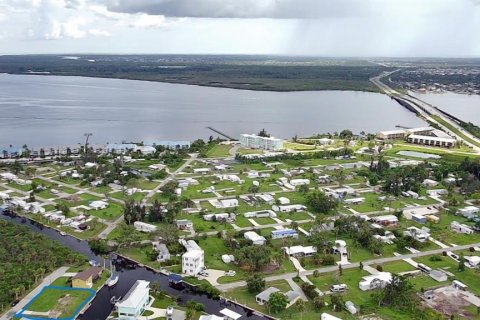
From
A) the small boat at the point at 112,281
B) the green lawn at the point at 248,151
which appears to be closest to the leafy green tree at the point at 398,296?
the small boat at the point at 112,281

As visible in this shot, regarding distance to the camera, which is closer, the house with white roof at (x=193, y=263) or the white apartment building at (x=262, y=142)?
the house with white roof at (x=193, y=263)

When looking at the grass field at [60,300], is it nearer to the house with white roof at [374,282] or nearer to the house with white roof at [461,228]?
the house with white roof at [374,282]

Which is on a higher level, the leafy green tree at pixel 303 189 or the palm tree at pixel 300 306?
the leafy green tree at pixel 303 189

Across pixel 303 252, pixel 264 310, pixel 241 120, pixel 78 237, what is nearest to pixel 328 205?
pixel 303 252

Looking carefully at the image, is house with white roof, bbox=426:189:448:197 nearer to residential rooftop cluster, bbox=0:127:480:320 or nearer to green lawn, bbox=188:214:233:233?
residential rooftop cluster, bbox=0:127:480:320

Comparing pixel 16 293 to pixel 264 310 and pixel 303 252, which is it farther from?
pixel 303 252

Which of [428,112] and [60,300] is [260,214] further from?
[428,112]
